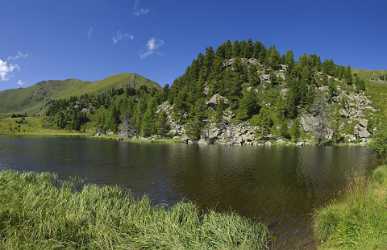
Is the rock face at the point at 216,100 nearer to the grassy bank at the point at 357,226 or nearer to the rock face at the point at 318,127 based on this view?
the rock face at the point at 318,127

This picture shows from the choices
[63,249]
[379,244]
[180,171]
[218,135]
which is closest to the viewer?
[379,244]

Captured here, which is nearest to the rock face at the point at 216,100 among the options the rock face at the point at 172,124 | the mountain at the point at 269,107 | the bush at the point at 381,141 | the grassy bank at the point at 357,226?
the mountain at the point at 269,107

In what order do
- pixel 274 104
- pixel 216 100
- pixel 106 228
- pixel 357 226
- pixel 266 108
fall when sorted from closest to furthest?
pixel 357 226
pixel 106 228
pixel 266 108
pixel 274 104
pixel 216 100

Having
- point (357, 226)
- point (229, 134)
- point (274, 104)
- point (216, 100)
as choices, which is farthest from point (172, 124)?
point (357, 226)

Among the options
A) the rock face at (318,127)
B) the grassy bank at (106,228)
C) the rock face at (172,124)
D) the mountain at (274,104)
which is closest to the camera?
the grassy bank at (106,228)

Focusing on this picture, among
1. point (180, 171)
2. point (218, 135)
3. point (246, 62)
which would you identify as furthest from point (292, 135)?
point (180, 171)

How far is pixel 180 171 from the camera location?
52.0m

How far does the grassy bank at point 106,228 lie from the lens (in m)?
14.3

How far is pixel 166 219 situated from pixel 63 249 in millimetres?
6535

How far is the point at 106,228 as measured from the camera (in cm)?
1597

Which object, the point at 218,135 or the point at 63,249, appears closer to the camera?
the point at 63,249

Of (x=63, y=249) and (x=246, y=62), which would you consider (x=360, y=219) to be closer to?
(x=63, y=249)

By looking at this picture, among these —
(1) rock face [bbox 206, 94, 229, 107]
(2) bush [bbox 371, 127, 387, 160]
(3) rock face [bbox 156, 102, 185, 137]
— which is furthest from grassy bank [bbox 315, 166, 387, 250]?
(1) rock face [bbox 206, 94, 229, 107]

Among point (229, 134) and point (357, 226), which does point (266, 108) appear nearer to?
point (229, 134)
